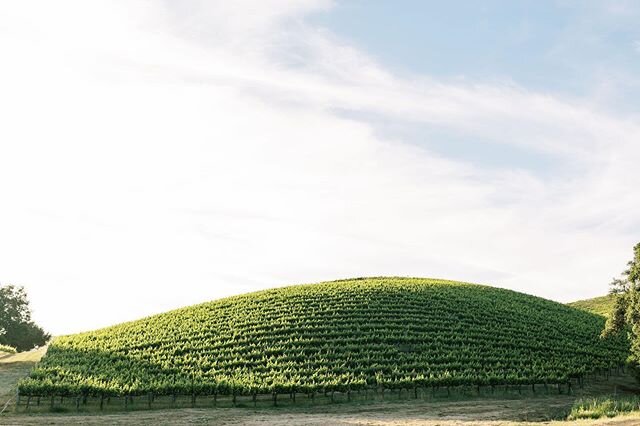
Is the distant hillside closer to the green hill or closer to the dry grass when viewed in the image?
the green hill

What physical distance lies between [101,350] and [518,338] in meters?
46.9

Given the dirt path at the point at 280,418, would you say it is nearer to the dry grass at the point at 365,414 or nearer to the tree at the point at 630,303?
the dry grass at the point at 365,414

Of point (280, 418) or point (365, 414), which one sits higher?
point (365, 414)

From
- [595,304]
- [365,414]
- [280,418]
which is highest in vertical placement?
[595,304]

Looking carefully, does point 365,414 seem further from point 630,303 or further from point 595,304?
point 595,304

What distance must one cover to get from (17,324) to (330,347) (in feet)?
263

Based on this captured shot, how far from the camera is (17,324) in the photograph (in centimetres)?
11262

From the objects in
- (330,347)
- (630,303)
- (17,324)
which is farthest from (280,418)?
(17,324)

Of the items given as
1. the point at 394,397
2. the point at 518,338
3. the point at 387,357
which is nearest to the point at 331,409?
the point at 394,397

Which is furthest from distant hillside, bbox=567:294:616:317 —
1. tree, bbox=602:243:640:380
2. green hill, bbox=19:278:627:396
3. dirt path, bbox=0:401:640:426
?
dirt path, bbox=0:401:640:426

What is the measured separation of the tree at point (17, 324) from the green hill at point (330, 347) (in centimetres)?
4185

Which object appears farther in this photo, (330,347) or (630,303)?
(330,347)

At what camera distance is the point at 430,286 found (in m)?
87.5

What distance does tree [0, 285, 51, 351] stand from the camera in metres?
111
